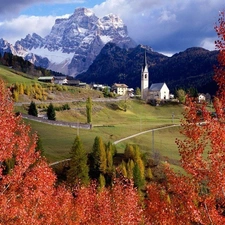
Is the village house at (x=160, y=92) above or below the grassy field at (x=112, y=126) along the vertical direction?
above

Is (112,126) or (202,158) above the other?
(202,158)

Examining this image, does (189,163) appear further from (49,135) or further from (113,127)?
(113,127)

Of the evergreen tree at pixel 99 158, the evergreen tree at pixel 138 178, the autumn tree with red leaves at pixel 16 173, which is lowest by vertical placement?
the evergreen tree at pixel 138 178

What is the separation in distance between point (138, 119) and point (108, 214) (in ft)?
351

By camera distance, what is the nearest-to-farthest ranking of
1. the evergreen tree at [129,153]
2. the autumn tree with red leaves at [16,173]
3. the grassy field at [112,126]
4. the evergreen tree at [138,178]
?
1. the autumn tree with red leaves at [16,173]
2. the evergreen tree at [138,178]
3. the evergreen tree at [129,153]
4. the grassy field at [112,126]

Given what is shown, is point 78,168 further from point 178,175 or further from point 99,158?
point 178,175

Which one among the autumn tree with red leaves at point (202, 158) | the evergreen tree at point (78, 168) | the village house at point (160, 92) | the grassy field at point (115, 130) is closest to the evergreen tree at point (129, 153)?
the grassy field at point (115, 130)

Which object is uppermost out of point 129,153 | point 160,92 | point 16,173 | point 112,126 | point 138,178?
point 160,92

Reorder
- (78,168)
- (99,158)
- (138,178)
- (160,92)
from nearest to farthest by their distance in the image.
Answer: (78,168)
(138,178)
(99,158)
(160,92)

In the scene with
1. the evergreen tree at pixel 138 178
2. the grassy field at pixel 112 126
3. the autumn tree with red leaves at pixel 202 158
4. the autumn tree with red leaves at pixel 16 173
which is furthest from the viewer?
the grassy field at pixel 112 126

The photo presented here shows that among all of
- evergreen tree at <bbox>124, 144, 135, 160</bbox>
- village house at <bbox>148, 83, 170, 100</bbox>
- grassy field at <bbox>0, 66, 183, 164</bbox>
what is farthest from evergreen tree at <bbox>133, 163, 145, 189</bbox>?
village house at <bbox>148, 83, 170, 100</bbox>

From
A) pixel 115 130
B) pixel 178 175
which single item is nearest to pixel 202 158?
pixel 178 175

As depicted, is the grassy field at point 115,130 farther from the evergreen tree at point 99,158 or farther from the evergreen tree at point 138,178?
the evergreen tree at point 138,178

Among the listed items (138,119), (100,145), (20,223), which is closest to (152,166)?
(100,145)
